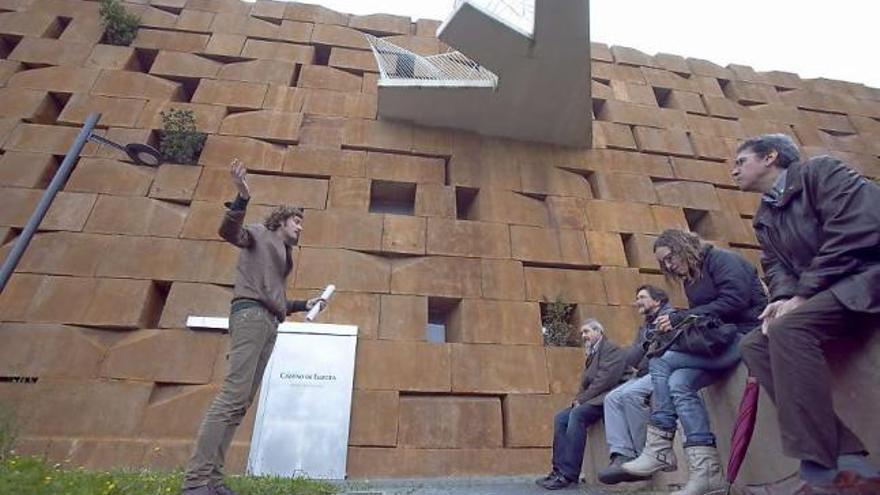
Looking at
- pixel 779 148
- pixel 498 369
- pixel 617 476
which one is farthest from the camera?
pixel 498 369

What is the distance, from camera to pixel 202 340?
8430 mm

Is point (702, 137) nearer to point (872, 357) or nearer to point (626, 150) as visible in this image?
point (626, 150)

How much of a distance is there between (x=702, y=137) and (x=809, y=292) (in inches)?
461

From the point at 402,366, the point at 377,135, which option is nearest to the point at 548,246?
the point at 402,366

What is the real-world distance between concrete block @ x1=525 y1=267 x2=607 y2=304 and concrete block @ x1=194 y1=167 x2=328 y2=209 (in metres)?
4.10

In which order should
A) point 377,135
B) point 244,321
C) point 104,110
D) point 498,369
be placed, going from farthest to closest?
1. point 377,135
2. point 104,110
3. point 498,369
4. point 244,321

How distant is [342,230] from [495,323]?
314cm


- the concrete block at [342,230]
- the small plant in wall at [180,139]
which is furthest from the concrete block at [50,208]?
the concrete block at [342,230]

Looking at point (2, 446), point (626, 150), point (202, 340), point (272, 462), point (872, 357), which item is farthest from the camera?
point (626, 150)

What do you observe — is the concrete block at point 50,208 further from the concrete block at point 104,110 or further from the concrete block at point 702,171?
the concrete block at point 702,171

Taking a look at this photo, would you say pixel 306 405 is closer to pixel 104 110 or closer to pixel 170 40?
pixel 104 110

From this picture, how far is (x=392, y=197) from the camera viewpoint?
36.4 ft

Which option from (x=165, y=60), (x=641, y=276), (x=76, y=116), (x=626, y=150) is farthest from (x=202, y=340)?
(x=626, y=150)

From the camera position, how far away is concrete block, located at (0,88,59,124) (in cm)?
1037
